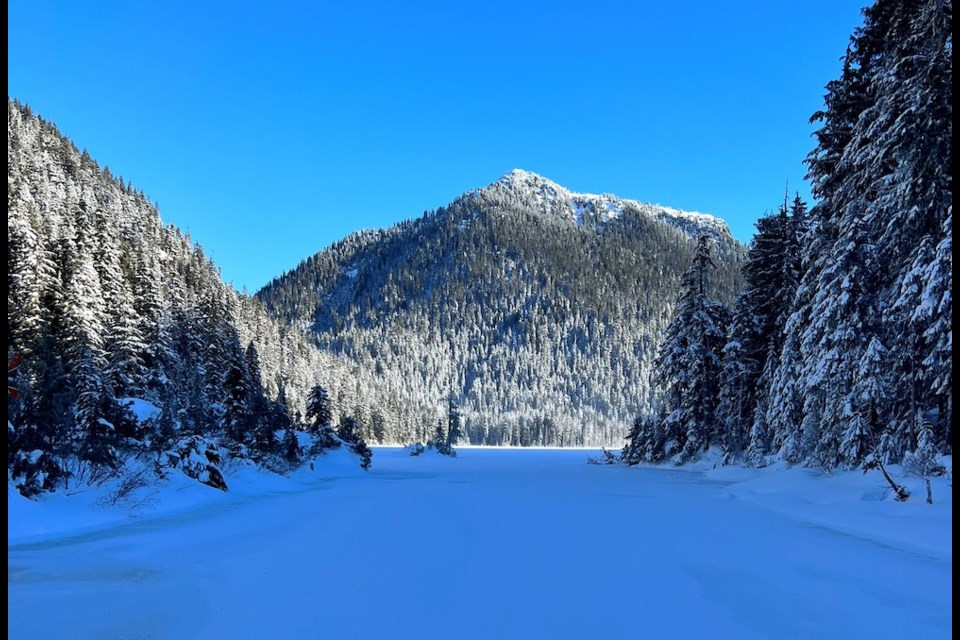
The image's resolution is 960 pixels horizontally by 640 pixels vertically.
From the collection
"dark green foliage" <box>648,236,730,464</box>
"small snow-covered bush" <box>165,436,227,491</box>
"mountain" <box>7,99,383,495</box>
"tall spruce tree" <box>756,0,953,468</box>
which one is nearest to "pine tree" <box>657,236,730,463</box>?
"dark green foliage" <box>648,236,730,464</box>

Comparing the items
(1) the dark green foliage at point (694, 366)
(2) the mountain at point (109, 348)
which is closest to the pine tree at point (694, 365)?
(1) the dark green foliage at point (694, 366)

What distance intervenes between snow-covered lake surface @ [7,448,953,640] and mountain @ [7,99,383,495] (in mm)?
2515

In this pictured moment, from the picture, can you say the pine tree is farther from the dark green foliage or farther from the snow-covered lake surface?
the snow-covered lake surface

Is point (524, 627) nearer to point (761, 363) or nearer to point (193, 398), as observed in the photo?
point (761, 363)

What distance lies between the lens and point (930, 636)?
5391mm

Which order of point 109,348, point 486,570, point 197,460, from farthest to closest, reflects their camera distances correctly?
point 109,348 < point 197,460 < point 486,570

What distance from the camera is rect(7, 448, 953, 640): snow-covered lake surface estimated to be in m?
5.73

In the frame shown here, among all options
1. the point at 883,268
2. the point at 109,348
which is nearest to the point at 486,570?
the point at 883,268

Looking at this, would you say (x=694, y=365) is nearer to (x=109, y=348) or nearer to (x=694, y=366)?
(x=694, y=366)

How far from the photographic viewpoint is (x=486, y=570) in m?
7.99

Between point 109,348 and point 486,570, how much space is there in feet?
103

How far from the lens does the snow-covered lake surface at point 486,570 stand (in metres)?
5.73

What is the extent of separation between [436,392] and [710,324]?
469 feet

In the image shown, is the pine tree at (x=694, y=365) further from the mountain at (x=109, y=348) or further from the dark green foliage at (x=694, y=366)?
the mountain at (x=109, y=348)
